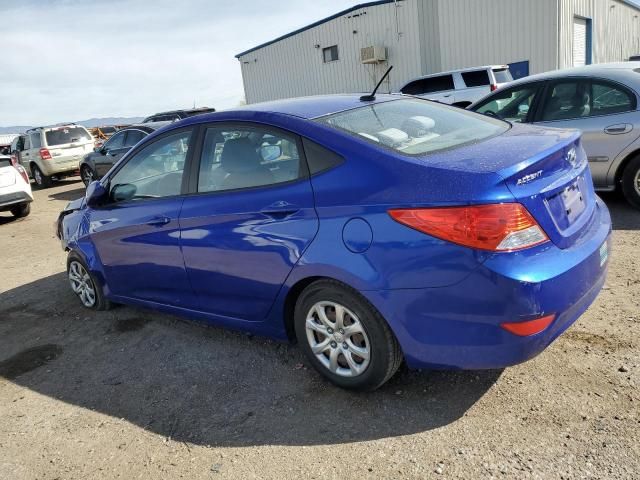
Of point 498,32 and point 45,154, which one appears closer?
point 45,154

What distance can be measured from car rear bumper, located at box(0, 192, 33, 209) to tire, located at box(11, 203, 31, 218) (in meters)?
0.49

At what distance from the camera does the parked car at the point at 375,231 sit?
233 centimetres

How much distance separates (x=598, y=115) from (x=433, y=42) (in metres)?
15.8

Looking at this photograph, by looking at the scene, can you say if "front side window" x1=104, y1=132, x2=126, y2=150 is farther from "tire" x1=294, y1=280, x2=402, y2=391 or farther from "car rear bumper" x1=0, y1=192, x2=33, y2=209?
"tire" x1=294, y1=280, x2=402, y2=391

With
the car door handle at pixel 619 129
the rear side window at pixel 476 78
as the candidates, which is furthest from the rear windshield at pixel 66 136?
the car door handle at pixel 619 129

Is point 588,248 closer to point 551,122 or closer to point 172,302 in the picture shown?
point 172,302

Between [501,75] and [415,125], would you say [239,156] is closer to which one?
[415,125]

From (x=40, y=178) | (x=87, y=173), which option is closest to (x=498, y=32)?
(x=87, y=173)

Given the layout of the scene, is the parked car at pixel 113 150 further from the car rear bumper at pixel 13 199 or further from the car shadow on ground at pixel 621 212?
the car shadow on ground at pixel 621 212

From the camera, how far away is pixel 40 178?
1617 cm

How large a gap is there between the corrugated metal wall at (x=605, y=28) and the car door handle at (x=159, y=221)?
17452 mm

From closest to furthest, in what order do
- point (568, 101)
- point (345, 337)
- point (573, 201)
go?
1. point (573, 201)
2. point (345, 337)
3. point (568, 101)

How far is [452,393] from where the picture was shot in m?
2.91

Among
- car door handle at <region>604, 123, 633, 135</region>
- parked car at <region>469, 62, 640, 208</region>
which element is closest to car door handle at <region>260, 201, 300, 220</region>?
parked car at <region>469, 62, 640, 208</region>
